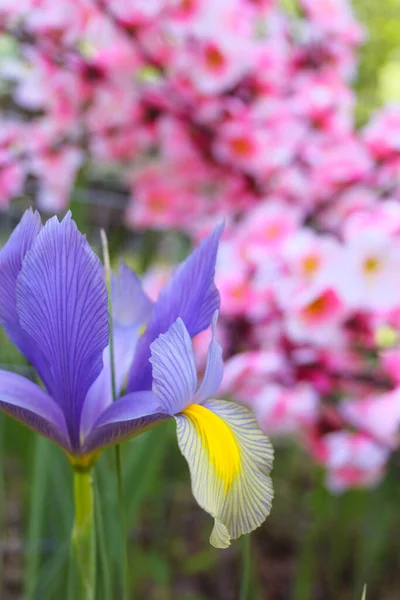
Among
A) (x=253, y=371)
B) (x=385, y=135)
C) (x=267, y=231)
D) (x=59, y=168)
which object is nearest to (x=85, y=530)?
(x=253, y=371)

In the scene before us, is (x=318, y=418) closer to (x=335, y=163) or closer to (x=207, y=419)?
(x=335, y=163)

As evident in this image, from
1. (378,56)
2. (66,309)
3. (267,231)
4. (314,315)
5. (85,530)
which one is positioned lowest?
(85,530)

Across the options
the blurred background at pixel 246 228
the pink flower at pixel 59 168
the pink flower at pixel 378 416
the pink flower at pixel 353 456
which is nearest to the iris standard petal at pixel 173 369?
the blurred background at pixel 246 228

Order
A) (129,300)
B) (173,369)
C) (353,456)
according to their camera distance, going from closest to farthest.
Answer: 1. (173,369)
2. (129,300)
3. (353,456)

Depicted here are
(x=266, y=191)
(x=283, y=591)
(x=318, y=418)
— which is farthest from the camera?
(x=283, y=591)

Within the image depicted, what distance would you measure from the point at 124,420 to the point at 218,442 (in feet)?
0.15

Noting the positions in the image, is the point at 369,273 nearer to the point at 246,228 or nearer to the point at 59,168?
the point at 246,228

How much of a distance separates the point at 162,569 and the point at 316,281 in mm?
525

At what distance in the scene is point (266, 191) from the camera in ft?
3.65

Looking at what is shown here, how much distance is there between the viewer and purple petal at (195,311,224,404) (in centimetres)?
28

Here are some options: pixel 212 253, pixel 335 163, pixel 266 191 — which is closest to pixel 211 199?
pixel 266 191

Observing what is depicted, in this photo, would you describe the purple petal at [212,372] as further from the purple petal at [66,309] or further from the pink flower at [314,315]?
the pink flower at [314,315]

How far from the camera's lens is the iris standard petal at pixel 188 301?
0.33 metres

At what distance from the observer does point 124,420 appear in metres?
0.31
